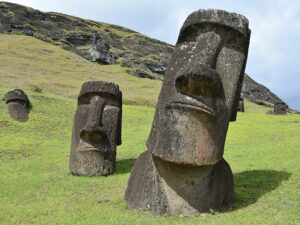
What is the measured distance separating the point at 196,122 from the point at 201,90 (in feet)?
2.28

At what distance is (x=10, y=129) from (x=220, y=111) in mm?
19773

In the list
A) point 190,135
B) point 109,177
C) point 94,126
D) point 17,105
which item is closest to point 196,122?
point 190,135

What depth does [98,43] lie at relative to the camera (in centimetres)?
10138

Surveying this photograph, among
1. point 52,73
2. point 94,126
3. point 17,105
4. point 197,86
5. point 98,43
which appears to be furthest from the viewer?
point 98,43

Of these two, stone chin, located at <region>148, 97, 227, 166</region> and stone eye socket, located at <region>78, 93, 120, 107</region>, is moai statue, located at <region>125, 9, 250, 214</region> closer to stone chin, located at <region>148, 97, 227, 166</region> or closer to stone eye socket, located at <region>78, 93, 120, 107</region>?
stone chin, located at <region>148, 97, 227, 166</region>

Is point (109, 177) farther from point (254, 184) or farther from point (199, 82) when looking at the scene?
point (199, 82)

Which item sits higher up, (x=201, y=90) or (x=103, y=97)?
(x=201, y=90)

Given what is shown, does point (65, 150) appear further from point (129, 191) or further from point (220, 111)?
point (220, 111)

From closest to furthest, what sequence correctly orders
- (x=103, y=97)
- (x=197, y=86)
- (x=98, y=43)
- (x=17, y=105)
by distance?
(x=197, y=86) → (x=103, y=97) → (x=17, y=105) → (x=98, y=43)

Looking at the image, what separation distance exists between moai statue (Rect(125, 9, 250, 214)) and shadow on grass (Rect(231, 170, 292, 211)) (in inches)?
22.5

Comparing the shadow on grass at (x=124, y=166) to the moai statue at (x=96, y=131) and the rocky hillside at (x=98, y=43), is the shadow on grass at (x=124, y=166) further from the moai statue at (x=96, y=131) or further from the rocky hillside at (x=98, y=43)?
the rocky hillside at (x=98, y=43)

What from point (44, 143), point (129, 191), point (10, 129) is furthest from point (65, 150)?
point (129, 191)

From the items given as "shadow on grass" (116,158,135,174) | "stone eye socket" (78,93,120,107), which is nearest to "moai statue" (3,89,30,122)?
"shadow on grass" (116,158,135,174)

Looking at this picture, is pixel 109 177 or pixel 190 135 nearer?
pixel 190 135
